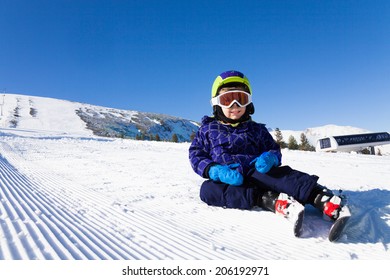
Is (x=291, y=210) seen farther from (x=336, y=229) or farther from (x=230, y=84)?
(x=230, y=84)

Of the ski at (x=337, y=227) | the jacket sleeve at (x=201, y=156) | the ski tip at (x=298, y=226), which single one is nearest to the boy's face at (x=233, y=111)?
the jacket sleeve at (x=201, y=156)

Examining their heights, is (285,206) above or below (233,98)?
below

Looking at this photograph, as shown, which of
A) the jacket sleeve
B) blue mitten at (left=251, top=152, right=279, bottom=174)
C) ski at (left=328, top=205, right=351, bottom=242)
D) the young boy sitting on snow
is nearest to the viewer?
ski at (left=328, top=205, right=351, bottom=242)

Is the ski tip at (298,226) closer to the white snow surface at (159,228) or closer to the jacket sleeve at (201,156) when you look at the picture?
the white snow surface at (159,228)

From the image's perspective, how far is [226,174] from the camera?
3.05 meters

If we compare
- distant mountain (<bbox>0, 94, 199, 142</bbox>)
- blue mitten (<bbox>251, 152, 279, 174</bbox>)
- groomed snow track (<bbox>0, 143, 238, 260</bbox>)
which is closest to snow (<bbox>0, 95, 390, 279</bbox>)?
groomed snow track (<bbox>0, 143, 238, 260</bbox>)

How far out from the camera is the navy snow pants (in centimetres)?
266

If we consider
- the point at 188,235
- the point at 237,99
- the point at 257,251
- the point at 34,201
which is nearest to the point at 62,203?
the point at 34,201

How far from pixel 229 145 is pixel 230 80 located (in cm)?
85

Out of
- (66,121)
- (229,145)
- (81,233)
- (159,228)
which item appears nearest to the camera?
(81,233)

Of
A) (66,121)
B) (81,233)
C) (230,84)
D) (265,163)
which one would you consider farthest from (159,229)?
(66,121)

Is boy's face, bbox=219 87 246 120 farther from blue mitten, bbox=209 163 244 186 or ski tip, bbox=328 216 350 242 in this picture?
ski tip, bbox=328 216 350 242

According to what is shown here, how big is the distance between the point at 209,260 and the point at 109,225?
1.03 metres

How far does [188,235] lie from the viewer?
228 cm
